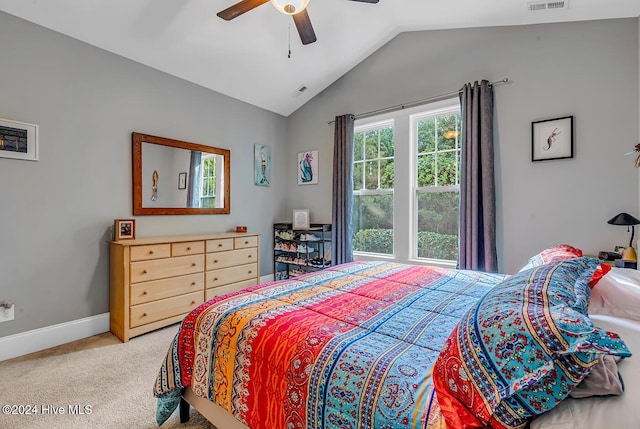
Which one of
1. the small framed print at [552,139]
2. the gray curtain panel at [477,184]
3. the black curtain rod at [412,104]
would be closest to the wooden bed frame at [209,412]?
the gray curtain panel at [477,184]

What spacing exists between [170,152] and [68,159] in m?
0.92

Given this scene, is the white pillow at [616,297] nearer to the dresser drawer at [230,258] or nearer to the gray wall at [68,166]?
the dresser drawer at [230,258]

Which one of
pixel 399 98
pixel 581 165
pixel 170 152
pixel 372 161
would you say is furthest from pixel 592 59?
pixel 170 152

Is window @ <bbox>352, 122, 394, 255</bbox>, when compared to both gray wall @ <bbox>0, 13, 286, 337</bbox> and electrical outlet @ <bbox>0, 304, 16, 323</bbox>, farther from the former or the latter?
electrical outlet @ <bbox>0, 304, 16, 323</bbox>

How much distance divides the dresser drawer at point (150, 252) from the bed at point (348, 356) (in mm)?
1491

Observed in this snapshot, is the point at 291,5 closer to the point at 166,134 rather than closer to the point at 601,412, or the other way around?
the point at 166,134

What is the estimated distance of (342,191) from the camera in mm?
3902

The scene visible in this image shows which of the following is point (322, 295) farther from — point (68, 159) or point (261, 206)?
point (261, 206)

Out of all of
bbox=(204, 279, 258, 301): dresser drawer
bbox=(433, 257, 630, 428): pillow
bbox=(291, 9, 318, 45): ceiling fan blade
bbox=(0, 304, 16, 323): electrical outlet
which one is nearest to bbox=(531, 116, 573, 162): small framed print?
bbox=(291, 9, 318, 45): ceiling fan blade

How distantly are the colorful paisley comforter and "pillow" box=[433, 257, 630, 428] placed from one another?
3.3 inches

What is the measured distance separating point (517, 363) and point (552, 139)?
277 centimetres

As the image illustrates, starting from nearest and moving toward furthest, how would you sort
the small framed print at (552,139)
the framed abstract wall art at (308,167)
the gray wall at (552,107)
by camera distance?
the gray wall at (552,107) → the small framed print at (552,139) → the framed abstract wall art at (308,167)

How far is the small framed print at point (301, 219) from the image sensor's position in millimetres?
4271

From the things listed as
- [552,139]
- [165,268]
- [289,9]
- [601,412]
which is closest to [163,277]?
[165,268]
